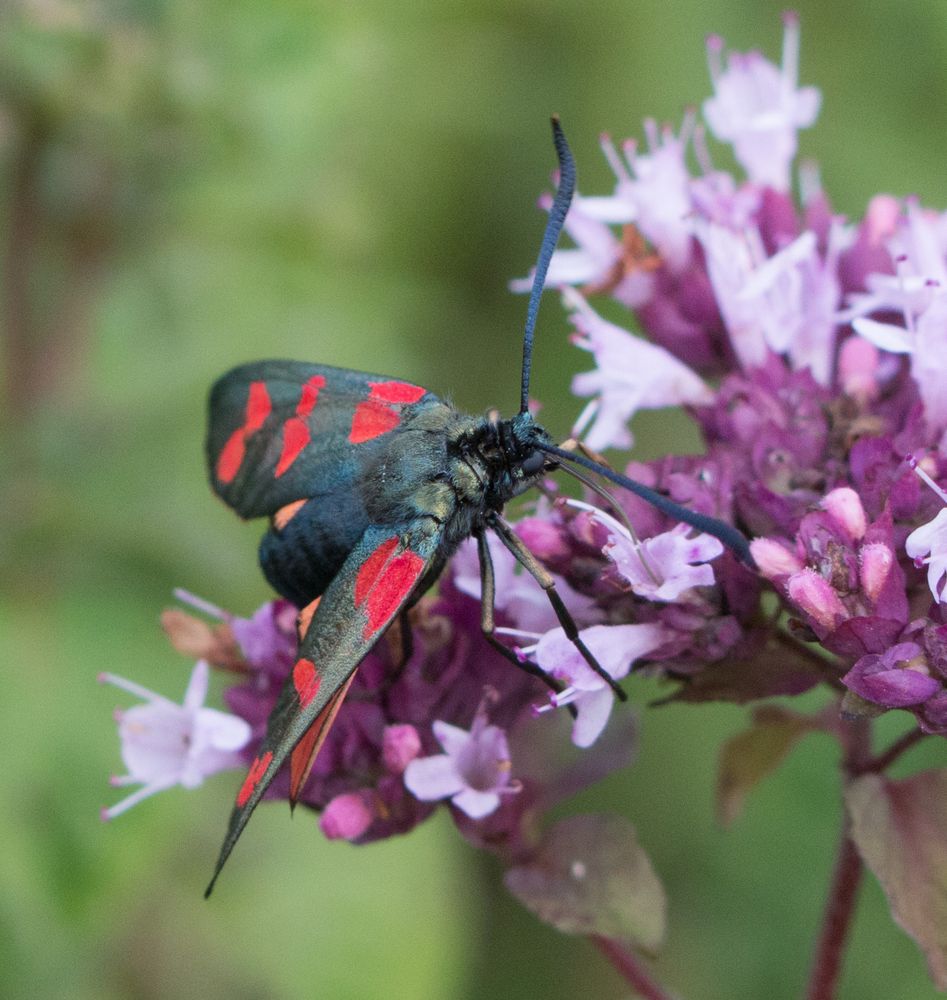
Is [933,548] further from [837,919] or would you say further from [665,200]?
[665,200]

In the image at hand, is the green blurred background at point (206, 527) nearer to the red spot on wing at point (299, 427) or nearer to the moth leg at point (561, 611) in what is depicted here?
the red spot on wing at point (299, 427)

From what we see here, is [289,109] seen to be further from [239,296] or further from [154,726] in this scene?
[154,726]

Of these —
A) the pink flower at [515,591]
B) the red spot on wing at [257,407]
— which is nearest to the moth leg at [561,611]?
the pink flower at [515,591]

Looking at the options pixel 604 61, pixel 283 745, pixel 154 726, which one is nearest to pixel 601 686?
pixel 283 745

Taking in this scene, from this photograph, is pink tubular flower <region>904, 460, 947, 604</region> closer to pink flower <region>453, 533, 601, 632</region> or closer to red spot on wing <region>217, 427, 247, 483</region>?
pink flower <region>453, 533, 601, 632</region>

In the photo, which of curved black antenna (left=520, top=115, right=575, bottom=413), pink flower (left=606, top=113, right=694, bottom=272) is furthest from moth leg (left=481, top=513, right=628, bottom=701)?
pink flower (left=606, top=113, right=694, bottom=272)

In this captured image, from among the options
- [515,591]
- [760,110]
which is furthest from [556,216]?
[760,110]
